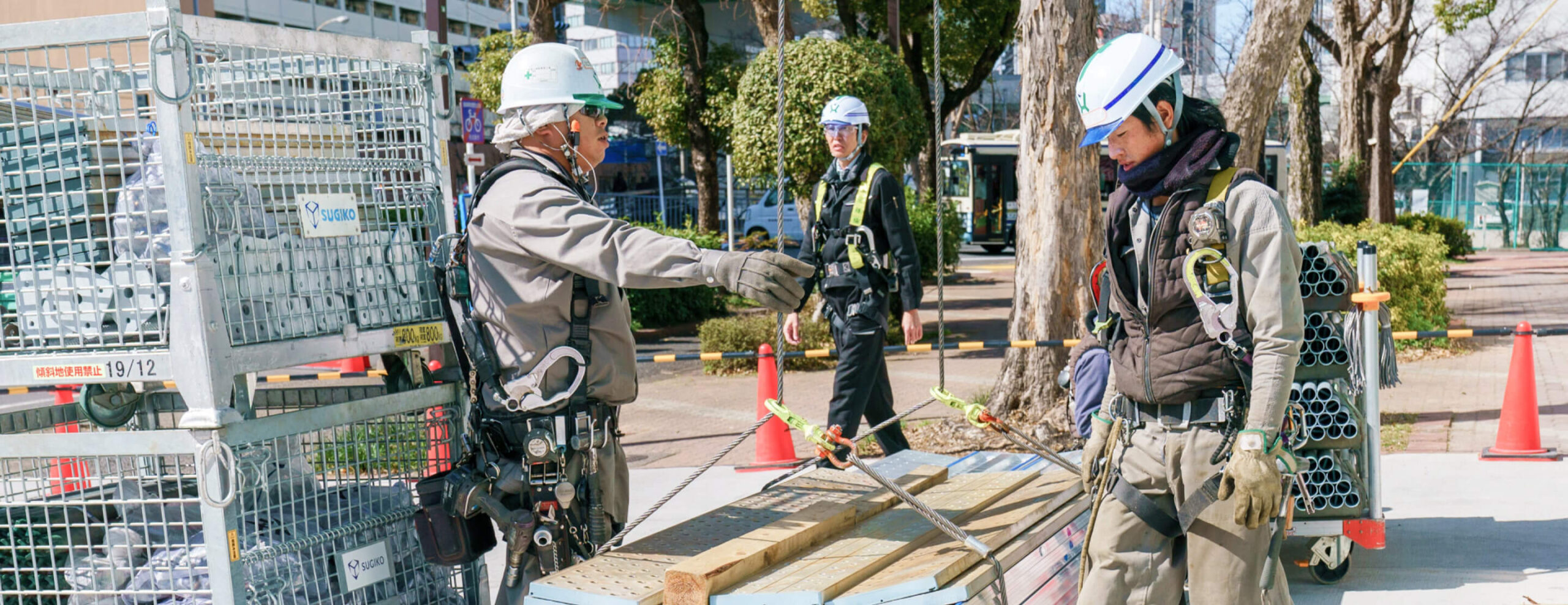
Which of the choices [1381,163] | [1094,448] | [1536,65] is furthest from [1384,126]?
[1536,65]

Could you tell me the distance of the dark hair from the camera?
329 cm

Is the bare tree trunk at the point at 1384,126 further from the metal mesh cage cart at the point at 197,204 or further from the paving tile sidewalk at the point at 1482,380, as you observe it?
the metal mesh cage cart at the point at 197,204

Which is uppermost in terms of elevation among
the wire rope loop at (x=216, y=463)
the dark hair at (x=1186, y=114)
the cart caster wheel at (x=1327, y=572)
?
the dark hair at (x=1186, y=114)

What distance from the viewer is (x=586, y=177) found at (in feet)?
12.6

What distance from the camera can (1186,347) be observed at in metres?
3.27

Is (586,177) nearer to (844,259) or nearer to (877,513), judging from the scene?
(877,513)

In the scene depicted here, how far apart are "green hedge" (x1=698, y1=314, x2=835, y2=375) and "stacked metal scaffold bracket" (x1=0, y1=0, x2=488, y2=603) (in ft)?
24.7

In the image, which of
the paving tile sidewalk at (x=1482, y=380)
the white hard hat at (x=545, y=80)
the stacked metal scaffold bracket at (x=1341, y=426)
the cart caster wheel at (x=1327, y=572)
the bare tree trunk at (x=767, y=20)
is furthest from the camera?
the bare tree trunk at (x=767, y=20)

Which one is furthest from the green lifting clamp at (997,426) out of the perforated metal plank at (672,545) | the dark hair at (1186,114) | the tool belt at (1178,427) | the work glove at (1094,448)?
the dark hair at (1186,114)

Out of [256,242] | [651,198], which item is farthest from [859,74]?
[651,198]

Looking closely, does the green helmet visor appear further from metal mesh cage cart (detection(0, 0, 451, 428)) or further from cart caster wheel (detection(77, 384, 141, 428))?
cart caster wheel (detection(77, 384, 141, 428))

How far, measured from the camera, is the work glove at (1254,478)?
3051mm

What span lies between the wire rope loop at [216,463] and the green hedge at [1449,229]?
82.3 ft

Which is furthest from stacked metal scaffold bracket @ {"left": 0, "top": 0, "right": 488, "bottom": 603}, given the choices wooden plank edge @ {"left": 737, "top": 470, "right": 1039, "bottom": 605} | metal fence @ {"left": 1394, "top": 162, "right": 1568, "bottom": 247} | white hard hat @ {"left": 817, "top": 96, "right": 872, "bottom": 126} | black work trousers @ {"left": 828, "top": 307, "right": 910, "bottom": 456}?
metal fence @ {"left": 1394, "top": 162, "right": 1568, "bottom": 247}
